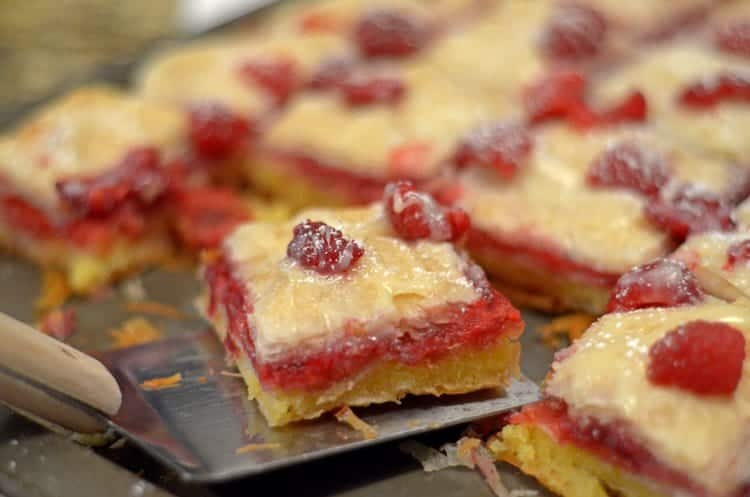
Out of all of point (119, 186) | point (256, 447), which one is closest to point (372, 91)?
point (119, 186)

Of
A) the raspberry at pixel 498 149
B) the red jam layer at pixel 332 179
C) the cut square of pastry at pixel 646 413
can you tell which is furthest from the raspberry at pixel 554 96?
the cut square of pastry at pixel 646 413

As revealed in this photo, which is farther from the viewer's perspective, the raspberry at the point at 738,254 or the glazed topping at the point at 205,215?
the glazed topping at the point at 205,215

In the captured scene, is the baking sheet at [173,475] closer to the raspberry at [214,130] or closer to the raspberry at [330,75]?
the raspberry at [214,130]

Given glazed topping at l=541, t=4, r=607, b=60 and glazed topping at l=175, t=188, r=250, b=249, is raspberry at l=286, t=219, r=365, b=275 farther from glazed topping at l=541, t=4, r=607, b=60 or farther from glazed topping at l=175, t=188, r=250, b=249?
glazed topping at l=541, t=4, r=607, b=60

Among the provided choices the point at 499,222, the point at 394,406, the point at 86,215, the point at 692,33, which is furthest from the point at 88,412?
the point at 692,33

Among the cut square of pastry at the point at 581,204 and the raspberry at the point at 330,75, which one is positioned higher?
the raspberry at the point at 330,75

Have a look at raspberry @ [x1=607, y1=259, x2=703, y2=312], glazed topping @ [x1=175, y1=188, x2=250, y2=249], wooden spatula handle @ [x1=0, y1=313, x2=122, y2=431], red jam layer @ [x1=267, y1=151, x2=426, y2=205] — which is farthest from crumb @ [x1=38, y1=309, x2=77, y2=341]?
raspberry @ [x1=607, y1=259, x2=703, y2=312]
